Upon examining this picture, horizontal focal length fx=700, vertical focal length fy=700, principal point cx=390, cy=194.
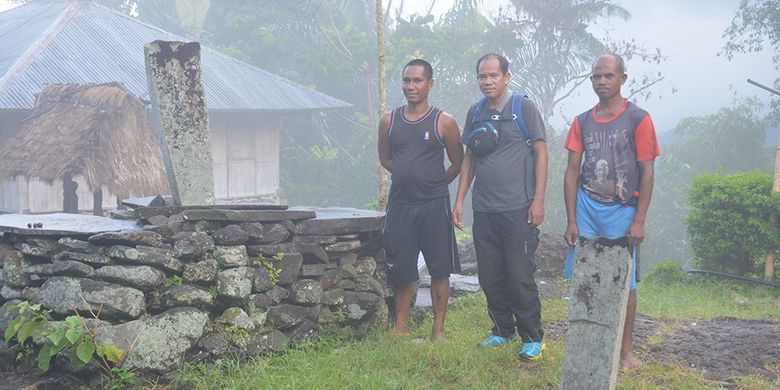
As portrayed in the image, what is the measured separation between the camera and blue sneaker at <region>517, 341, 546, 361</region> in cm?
441

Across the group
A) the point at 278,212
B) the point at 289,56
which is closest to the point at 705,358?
the point at 278,212

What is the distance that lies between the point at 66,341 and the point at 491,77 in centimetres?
298

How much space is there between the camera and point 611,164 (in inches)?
161

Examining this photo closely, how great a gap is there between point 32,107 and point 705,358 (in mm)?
10578

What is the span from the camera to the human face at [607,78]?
4043mm

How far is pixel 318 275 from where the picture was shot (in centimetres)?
502

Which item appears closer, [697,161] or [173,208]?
[173,208]

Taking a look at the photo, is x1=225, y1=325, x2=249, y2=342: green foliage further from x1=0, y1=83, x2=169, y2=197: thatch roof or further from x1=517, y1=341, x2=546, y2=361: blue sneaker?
x1=0, y1=83, x2=169, y2=197: thatch roof

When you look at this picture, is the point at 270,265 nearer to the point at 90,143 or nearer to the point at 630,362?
the point at 630,362

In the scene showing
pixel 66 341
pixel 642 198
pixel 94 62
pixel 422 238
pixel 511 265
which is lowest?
pixel 66 341

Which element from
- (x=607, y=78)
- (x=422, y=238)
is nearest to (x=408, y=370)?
(x=422, y=238)

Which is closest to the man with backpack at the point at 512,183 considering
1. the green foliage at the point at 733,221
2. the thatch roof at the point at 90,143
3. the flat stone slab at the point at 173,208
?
the flat stone slab at the point at 173,208

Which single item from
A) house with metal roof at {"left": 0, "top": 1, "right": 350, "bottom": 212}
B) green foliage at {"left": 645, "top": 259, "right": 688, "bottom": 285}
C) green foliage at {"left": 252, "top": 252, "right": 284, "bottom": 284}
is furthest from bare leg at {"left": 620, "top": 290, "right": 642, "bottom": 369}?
house with metal roof at {"left": 0, "top": 1, "right": 350, "bottom": 212}

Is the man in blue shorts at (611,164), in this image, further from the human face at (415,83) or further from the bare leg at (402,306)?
the bare leg at (402,306)
